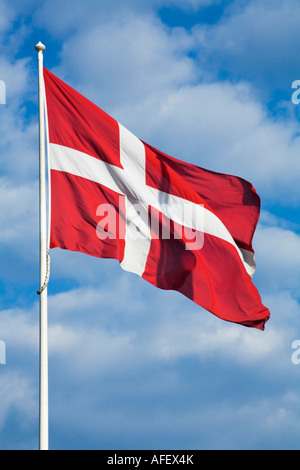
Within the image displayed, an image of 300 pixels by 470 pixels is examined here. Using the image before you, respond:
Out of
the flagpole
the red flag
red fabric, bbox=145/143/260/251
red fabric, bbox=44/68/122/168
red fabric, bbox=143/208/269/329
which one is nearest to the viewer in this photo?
the flagpole

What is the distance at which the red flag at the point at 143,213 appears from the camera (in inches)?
811

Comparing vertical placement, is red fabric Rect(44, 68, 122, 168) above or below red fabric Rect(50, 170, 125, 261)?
above

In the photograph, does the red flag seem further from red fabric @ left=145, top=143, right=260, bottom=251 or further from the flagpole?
the flagpole

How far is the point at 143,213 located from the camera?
71.5 feet

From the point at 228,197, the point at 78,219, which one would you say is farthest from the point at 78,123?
the point at 228,197

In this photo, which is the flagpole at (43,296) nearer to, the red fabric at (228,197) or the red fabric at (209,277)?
the red fabric at (209,277)

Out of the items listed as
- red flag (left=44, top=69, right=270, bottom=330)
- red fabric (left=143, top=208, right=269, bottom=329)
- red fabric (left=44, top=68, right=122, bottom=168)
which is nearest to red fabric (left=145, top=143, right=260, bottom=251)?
red flag (left=44, top=69, right=270, bottom=330)

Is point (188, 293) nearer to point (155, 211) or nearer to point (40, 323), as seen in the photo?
point (155, 211)

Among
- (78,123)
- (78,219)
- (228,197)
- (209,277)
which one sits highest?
(78,123)

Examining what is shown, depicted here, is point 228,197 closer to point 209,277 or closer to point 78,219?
point 209,277

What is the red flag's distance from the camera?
20609mm

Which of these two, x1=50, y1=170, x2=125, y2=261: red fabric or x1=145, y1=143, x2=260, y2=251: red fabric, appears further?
x1=145, y1=143, x2=260, y2=251: red fabric

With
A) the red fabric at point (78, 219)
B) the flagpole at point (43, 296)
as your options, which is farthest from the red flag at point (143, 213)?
the flagpole at point (43, 296)
